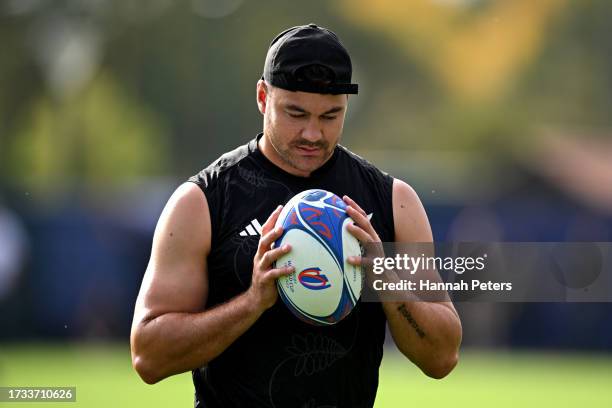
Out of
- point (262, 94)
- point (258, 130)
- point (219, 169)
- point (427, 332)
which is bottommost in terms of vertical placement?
point (427, 332)

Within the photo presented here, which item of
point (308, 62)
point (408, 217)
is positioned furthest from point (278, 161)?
point (408, 217)

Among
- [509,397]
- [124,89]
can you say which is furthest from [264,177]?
[124,89]

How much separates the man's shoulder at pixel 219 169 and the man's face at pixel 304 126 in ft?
0.67

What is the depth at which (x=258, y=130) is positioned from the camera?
42.7m

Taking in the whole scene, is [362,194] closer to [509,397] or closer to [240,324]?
[240,324]

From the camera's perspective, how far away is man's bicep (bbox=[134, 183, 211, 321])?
202 inches

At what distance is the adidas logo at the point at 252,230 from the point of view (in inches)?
205

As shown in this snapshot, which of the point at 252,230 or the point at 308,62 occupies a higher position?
the point at 308,62

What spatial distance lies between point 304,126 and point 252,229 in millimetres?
490

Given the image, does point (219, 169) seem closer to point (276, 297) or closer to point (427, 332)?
point (276, 297)

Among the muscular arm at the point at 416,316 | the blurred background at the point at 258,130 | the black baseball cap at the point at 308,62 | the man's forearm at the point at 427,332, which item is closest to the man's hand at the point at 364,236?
the muscular arm at the point at 416,316

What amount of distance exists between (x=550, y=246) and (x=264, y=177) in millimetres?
16636

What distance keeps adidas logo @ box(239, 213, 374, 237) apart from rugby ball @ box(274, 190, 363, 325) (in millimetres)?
229

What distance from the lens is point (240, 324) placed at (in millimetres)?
4945
